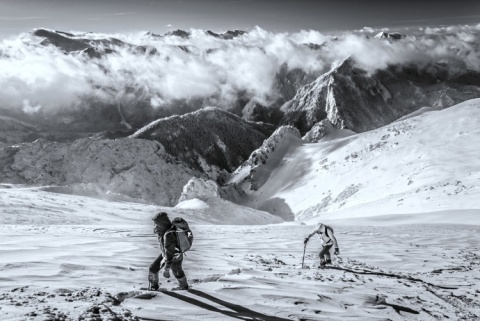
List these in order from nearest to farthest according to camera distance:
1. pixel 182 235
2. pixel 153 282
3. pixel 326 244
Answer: pixel 153 282 < pixel 182 235 < pixel 326 244

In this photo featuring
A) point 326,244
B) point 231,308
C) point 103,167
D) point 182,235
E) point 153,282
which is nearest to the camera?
point 231,308

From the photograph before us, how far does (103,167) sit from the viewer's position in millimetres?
126562

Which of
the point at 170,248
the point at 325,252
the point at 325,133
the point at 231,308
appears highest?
the point at 325,133

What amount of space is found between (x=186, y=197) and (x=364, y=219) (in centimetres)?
5674

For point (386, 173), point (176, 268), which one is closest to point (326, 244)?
point (176, 268)

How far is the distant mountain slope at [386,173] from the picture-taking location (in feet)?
145

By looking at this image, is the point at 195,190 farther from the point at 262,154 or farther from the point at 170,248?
the point at 170,248

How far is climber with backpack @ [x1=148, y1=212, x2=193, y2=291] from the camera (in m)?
8.58

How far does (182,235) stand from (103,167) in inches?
4866

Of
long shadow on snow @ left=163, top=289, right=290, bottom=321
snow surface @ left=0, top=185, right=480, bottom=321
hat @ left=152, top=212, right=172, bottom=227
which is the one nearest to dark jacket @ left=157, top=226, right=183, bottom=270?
hat @ left=152, top=212, right=172, bottom=227

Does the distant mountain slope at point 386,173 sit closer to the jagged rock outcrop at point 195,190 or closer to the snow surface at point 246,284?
the jagged rock outcrop at point 195,190

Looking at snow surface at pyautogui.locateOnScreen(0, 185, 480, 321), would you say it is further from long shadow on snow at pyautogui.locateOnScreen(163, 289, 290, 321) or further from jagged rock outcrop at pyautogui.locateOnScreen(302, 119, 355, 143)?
jagged rock outcrop at pyautogui.locateOnScreen(302, 119, 355, 143)

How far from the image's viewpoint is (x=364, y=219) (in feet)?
111

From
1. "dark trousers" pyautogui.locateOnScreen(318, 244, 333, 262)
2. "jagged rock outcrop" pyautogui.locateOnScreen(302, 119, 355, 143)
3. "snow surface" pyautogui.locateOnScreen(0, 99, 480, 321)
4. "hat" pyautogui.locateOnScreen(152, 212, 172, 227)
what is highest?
"jagged rock outcrop" pyautogui.locateOnScreen(302, 119, 355, 143)
